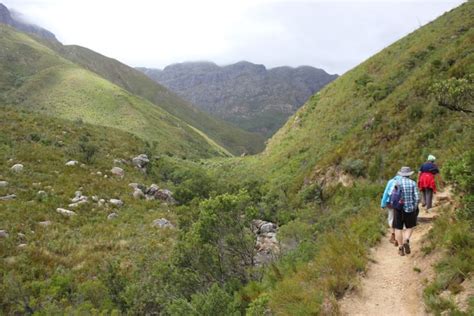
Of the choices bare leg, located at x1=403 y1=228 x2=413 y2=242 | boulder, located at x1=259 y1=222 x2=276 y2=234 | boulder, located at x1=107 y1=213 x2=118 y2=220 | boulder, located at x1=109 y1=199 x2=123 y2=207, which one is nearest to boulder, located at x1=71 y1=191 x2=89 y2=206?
boulder, located at x1=109 y1=199 x2=123 y2=207

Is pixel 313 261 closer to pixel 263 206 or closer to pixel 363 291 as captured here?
pixel 363 291

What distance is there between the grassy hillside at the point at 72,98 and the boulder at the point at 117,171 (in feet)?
122

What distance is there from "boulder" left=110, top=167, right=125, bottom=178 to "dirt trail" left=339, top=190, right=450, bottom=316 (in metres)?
21.0

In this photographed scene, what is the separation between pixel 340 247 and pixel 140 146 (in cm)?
3011

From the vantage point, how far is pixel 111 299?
459 inches

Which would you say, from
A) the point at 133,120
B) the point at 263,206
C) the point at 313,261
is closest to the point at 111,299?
Answer: the point at 313,261

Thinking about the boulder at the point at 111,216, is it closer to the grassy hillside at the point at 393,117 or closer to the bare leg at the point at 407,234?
the grassy hillside at the point at 393,117

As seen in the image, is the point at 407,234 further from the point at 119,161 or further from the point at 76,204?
the point at 119,161

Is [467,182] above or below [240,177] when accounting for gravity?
above

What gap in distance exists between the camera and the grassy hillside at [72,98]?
68.5 meters

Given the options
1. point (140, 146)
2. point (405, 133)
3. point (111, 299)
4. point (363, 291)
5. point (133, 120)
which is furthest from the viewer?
point (133, 120)

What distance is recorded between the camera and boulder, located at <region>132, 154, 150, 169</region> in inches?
1203

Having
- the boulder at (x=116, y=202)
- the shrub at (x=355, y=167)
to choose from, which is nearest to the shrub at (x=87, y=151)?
the boulder at (x=116, y=202)

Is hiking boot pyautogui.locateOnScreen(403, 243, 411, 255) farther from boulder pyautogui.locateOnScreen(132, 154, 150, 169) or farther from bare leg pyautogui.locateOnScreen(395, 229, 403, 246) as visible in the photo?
boulder pyautogui.locateOnScreen(132, 154, 150, 169)
